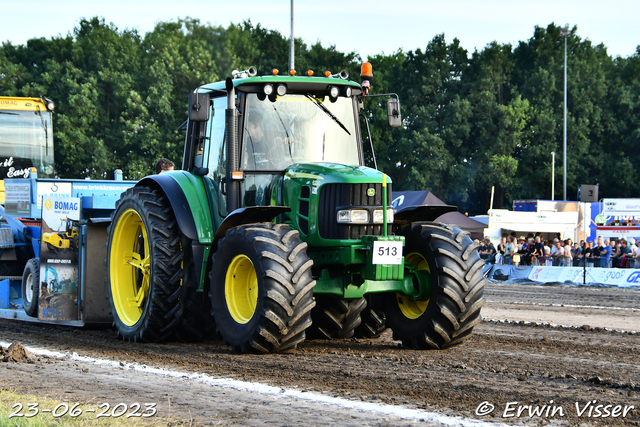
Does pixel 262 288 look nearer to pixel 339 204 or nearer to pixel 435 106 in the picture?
pixel 339 204

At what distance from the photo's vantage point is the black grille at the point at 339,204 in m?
7.91

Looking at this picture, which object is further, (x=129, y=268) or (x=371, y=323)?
(x=129, y=268)

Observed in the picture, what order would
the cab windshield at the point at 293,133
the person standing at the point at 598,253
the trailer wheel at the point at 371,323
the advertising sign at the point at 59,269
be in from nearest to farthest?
the cab windshield at the point at 293,133
the trailer wheel at the point at 371,323
the advertising sign at the point at 59,269
the person standing at the point at 598,253

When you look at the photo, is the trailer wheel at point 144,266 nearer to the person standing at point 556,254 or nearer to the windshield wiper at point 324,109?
the windshield wiper at point 324,109

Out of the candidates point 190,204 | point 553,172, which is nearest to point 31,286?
point 190,204

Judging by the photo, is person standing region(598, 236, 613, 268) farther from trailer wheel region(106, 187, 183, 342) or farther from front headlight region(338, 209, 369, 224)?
front headlight region(338, 209, 369, 224)

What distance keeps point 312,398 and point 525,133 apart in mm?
55737

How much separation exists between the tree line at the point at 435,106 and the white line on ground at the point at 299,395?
37687 mm

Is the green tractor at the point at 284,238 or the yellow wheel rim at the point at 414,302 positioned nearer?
the green tractor at the point at 284,238

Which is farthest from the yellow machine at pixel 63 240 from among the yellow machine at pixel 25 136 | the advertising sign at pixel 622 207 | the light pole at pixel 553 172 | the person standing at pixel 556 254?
the light pole at pixel 553 172

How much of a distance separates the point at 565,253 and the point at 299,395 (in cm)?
2115

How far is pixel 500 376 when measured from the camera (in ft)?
21.6

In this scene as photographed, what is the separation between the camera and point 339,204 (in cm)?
792

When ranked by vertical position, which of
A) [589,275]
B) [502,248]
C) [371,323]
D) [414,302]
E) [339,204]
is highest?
[339,204]
